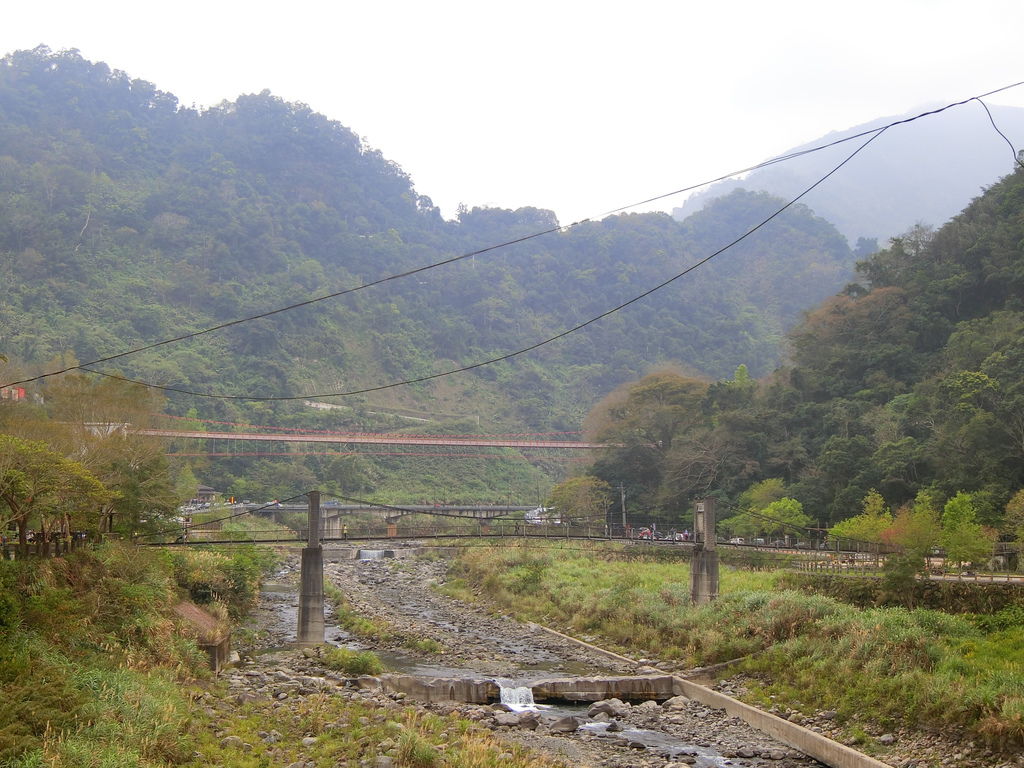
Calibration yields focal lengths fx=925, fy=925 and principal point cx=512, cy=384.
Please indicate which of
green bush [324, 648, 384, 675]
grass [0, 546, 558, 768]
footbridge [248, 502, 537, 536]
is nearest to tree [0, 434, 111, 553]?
grass [0, 546, 558, 768]

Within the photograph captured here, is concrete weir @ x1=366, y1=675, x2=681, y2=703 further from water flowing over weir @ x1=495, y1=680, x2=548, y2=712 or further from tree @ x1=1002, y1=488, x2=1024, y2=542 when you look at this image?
tree @ x1=1002, y1=488, x2=1024, y2=542

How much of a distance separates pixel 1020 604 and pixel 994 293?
29.9 m

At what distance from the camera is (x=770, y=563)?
32438mm

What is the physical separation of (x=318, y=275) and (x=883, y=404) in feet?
238

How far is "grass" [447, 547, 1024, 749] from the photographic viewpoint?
14688 mm

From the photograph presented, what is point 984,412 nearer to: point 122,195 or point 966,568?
point 966,568

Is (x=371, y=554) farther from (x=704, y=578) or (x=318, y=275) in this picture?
(x=318, y=275)

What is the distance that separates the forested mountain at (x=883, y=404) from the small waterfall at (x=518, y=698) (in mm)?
16064

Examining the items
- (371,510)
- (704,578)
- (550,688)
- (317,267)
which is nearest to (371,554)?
(371,510)

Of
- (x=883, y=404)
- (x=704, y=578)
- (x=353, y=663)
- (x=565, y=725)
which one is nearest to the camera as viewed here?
(x=565, y=725)

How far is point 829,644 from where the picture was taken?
18672 millimetres

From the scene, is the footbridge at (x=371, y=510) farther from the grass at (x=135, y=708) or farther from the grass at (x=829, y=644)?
the grass at (x=135, y=708)

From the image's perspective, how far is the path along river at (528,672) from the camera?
51.4 ft

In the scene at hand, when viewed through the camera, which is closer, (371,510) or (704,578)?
(704,578)
